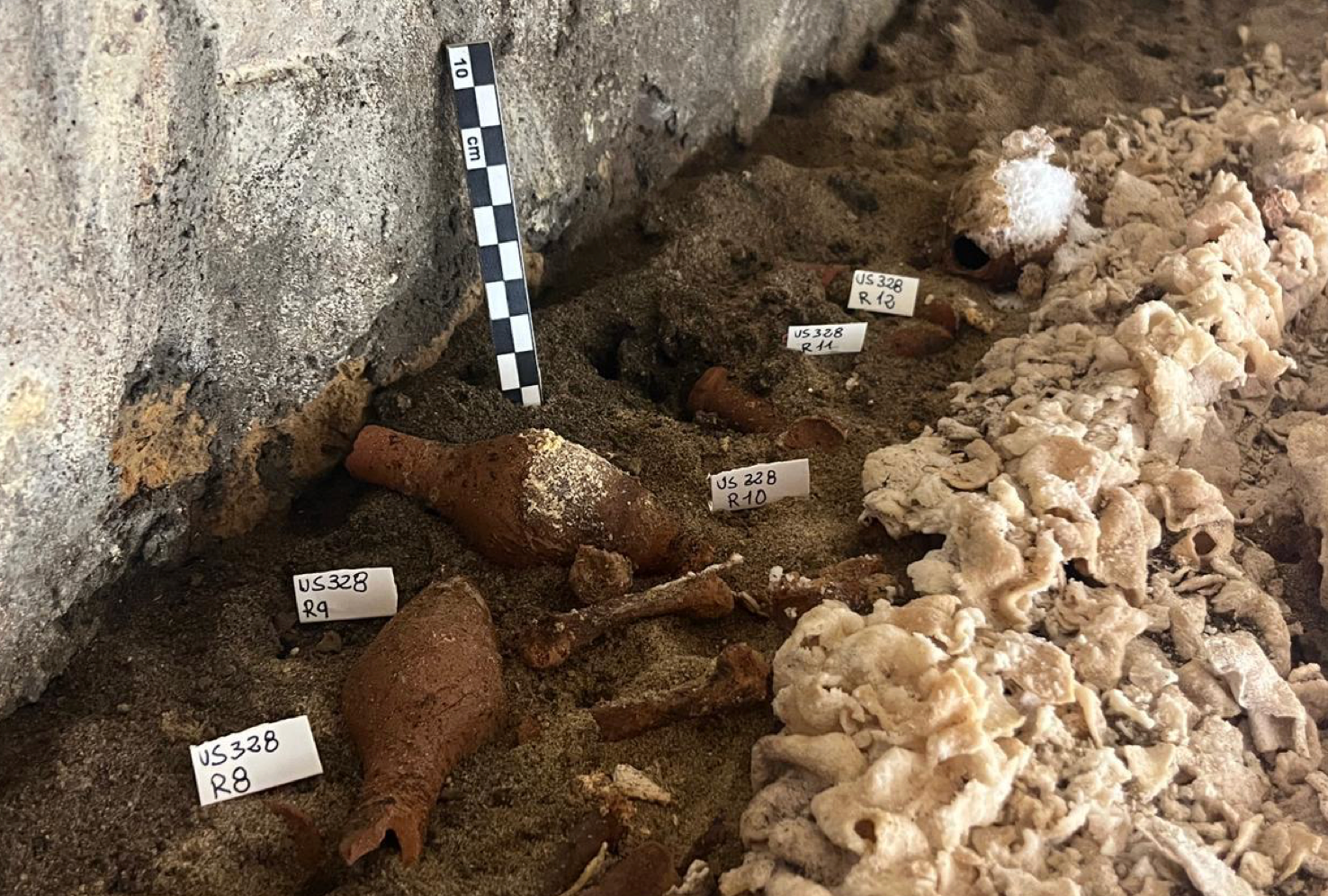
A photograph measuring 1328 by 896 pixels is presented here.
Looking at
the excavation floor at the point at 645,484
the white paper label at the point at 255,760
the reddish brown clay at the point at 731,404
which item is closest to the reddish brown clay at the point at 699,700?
the excavation floor at the point at 645,484

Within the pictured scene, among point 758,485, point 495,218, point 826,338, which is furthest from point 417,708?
point 826,338

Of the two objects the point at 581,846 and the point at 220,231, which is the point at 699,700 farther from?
the point at 220,231

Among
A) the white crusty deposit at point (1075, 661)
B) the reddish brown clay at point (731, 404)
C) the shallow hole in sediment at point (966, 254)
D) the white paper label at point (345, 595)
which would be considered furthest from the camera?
the shallow hole in sediment at point (966, 254)

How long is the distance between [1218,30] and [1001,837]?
3.41 metres

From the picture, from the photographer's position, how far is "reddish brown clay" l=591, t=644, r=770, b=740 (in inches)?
72.1

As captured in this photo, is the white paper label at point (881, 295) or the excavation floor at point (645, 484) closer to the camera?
the excavation floor at point (645, 484)

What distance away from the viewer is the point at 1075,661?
1.75m

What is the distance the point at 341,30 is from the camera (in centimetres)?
211

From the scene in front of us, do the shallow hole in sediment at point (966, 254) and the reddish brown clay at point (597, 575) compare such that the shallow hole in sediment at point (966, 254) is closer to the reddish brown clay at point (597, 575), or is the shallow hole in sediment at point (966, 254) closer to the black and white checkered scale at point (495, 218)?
the black and white checkered scale at point (495, 218)

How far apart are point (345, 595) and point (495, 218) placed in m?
0.93

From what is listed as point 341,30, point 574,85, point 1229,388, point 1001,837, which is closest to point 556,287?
point 574,85

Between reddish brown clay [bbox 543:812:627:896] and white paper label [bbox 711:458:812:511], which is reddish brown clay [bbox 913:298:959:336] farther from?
reddish brown clay [bbox 543:812:627:896]

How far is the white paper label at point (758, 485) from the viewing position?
229 centimetres

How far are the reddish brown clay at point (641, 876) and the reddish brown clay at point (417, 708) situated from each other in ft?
1.02
